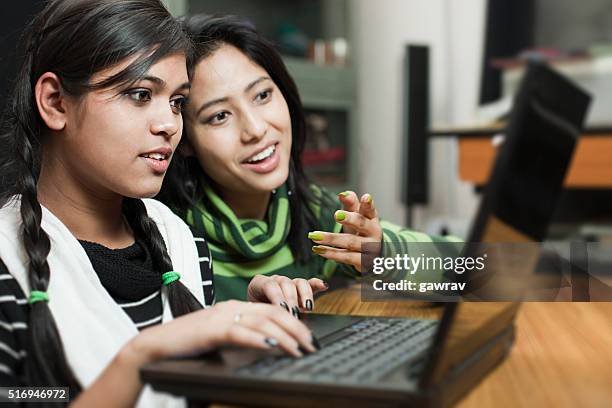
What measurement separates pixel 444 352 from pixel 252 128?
61 cm

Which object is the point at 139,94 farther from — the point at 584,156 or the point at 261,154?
the point at 584,156

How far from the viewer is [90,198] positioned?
0.73 metres

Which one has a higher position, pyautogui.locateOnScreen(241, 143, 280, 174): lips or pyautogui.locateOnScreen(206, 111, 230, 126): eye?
pyautogui.locateOnScreen(206, 111, 230, 126): eye

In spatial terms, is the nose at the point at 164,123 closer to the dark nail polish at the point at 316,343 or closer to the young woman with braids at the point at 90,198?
the young woman with braids at the point at 90,198

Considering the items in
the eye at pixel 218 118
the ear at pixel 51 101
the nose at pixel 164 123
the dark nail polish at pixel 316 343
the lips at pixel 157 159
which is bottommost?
the dark nail polish at pixel 316 343

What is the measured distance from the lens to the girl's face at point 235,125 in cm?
95

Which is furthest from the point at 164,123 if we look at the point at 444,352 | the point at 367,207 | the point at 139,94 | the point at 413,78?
the point at 413,78

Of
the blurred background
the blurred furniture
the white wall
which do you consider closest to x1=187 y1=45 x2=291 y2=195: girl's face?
the blurred furniture

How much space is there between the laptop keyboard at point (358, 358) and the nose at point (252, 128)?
1.45ft

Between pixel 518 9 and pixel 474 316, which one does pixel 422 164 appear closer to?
pixel 518 9

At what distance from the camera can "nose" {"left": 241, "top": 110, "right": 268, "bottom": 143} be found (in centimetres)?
96

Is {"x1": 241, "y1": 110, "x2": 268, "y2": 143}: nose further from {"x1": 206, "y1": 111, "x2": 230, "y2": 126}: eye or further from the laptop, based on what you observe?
the laptop

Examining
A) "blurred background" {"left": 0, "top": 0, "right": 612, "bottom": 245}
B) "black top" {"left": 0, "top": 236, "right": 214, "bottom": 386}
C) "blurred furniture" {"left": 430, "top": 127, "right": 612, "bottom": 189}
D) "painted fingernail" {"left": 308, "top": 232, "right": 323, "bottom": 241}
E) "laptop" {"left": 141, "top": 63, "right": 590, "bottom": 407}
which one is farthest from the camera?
"blurred background" {"left": 0, "top": 0, "right": 612, "bottom": 245}
